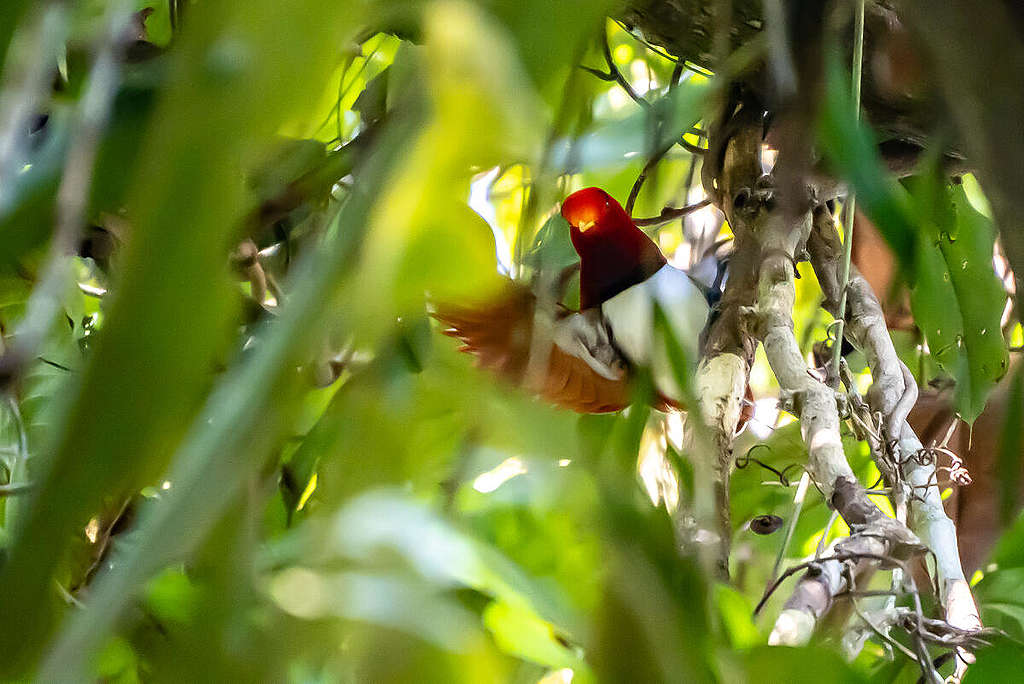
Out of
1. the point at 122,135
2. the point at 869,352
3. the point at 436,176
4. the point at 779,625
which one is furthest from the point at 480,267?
the point at 869,352

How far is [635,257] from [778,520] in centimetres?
28

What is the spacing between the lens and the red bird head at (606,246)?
78 centimetres

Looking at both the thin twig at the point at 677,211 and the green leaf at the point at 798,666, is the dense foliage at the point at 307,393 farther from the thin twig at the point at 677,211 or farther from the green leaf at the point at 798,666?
the thin twig at the point at 677,211

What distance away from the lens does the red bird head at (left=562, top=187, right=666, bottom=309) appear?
776 millimetres

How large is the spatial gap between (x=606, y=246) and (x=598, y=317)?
0.26 ft

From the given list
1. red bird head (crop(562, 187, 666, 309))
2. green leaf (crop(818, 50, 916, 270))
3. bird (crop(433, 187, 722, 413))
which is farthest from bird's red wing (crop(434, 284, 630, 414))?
green leaf (crop(818, 50, 916, 270))

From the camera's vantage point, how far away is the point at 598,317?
2.48ft

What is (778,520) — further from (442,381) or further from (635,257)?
(442,381)

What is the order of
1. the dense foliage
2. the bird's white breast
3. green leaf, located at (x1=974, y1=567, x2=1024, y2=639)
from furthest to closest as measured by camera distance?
the bird's white breast → green leaf, located at (x1=974, y1=567, x2=1024, y2=639) → the dense foliage

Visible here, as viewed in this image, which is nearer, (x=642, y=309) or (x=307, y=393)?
(x=307, y=393)

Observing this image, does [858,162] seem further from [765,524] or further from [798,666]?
[765,524]

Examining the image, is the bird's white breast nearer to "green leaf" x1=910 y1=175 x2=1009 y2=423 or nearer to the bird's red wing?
the bird's red wing

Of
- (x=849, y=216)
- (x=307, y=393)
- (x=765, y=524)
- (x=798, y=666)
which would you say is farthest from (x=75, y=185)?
(x=765, y=524)

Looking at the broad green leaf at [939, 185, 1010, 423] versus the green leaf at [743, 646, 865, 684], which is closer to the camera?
the green leaf at [743, 646, 865, 684]
